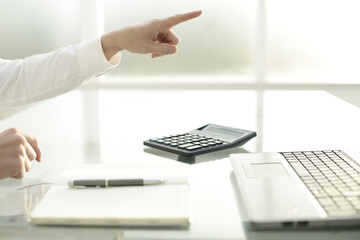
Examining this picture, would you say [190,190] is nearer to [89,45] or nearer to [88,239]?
[88,239]

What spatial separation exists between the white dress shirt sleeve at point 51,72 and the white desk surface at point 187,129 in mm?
98

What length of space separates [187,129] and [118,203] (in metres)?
0.63

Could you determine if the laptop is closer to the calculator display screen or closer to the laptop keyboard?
the laptop keyboard

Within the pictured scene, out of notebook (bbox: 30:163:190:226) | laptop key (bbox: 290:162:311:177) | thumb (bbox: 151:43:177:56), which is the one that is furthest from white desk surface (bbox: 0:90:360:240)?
thumb (bbox: 151:43:177:56)

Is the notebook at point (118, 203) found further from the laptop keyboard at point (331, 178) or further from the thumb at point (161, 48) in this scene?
the thumb at point (161, 48)

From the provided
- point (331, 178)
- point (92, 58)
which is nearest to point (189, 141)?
point (92, 58)

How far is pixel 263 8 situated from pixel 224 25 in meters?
0.35

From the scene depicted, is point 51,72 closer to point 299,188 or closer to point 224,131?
point 224,131

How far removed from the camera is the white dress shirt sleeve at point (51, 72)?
1.29m

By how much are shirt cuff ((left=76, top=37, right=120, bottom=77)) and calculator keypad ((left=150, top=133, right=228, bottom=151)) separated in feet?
0.74

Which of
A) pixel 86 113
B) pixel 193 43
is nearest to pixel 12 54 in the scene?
pixel 193 43

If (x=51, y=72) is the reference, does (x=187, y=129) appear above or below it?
below

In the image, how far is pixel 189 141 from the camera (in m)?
Result: 1.25

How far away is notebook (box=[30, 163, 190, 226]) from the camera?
77cm
